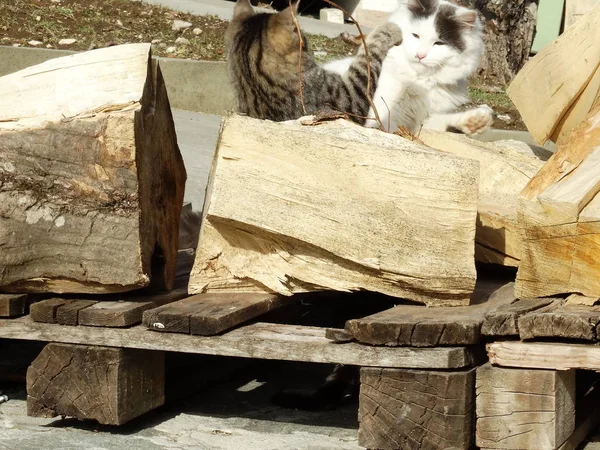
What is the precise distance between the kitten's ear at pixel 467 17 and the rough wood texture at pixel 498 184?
1107 mm

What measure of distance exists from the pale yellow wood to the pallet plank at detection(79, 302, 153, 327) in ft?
4.26

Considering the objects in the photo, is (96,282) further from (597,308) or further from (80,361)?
(597,308)

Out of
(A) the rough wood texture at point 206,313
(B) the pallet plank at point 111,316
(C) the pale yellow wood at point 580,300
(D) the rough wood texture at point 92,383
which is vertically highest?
(C) the pale yellow wood at point 580,300

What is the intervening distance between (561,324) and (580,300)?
205 mm

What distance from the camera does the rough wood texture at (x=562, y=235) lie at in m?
2.61

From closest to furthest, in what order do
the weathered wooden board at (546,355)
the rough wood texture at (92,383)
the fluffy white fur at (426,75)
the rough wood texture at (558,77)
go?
the weathered wooden board at (546,355) < the rough wood texture at (92,383) < the rough wood texture at (558,77) < the fluffy white fur at (426,75)

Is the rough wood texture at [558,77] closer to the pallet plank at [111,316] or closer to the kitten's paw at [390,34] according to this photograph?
the kitten's paw at [390,34]

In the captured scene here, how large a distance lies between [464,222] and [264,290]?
2.48 feet

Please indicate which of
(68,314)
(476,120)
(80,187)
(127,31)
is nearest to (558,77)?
(476,120)

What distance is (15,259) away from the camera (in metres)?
2.93

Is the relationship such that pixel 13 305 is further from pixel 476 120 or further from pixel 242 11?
pixel 476 120

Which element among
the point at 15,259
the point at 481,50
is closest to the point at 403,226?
the point at 15,259

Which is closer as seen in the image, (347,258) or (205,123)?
(347,258)

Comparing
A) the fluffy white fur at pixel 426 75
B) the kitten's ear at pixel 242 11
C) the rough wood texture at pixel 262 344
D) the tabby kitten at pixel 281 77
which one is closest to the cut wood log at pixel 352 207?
the rough wood texture at pixel 262 344
